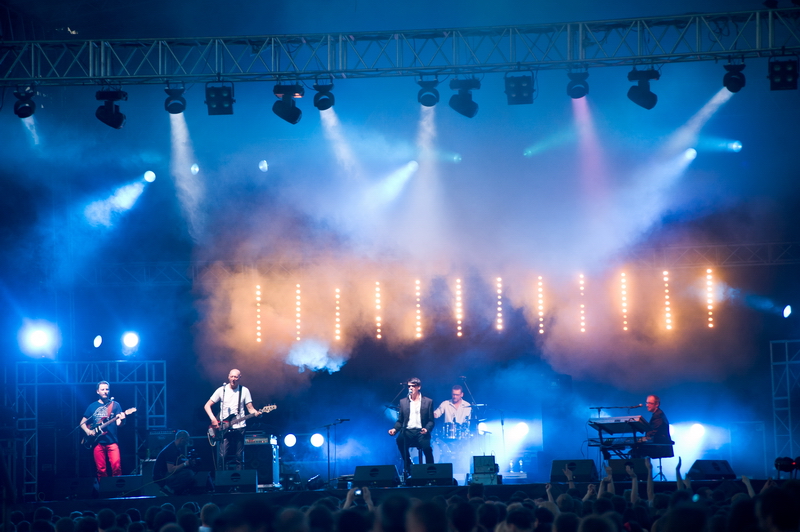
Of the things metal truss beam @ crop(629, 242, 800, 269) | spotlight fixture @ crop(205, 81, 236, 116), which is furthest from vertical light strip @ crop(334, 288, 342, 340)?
metal truss beam @ crop(629, 242, 800, 269)

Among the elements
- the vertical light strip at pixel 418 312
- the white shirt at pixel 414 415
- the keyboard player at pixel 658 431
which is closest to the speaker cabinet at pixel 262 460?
the white shirt at pixel 414 415

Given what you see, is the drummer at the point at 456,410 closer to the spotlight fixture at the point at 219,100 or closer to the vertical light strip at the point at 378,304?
the vertical light strip at the point at 378,304

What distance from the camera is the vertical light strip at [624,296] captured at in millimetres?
17219

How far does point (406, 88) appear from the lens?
54.4ft

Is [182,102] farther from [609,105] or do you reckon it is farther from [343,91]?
[609,105]

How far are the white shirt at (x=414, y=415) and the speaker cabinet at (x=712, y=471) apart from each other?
A: 4.35 metres

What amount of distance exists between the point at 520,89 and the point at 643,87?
188 centimetres

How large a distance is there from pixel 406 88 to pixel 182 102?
5.38 m

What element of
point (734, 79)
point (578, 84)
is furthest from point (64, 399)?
point (734, 79)

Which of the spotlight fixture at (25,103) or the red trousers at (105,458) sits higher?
the spotlight fixture at (25,103)

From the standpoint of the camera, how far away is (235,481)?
1129cm

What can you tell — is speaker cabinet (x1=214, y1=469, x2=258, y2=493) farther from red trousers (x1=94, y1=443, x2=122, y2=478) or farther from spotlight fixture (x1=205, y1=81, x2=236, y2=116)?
spotlight fixture (x1=205, y1=81, x2=236, y2=116)

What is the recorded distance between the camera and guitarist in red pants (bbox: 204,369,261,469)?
13.3 metres

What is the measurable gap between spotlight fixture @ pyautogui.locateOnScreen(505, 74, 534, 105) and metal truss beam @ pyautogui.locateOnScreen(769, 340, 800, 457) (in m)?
7.25
